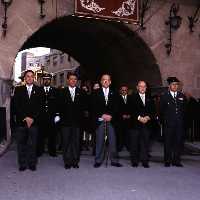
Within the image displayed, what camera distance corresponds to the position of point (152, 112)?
8664 mm

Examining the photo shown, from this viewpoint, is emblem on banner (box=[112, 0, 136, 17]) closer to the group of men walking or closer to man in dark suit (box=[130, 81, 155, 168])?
the group of men walking

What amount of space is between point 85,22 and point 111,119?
5.62 m

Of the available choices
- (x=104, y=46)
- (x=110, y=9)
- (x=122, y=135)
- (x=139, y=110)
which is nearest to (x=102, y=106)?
(x=139, y=110)

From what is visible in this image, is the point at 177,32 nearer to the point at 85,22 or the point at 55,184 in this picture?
the point at 85,22

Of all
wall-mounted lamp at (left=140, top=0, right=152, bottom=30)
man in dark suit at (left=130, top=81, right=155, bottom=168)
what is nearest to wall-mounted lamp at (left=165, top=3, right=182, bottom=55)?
wall-mounted lamp at (left=140, top=0, right=152, bottom=30)

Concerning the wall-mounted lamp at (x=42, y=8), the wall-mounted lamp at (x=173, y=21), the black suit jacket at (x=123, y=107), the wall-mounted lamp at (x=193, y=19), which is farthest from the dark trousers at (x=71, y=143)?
the wall-mounted lamp at (x=193, y=19)

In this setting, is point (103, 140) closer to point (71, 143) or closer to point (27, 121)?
point (71, 143)

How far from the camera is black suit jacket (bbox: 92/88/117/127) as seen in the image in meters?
8.42

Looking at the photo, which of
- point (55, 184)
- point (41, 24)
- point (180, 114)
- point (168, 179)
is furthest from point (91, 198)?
point (41, 24)

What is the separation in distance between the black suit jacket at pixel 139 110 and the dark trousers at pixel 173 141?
406mm

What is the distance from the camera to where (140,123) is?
337 inches

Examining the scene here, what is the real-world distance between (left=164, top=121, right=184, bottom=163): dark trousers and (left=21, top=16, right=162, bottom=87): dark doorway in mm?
5103

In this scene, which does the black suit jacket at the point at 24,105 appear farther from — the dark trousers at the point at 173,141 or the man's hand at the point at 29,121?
the dark trousers at the point at 173,141

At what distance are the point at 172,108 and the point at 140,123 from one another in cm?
70
